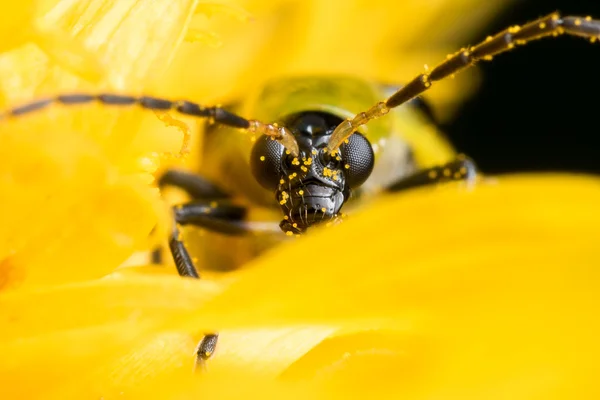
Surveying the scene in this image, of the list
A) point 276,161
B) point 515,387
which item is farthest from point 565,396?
point 276,161

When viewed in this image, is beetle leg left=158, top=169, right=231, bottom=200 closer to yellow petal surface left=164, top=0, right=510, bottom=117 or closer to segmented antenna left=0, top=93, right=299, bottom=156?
yellow petal surface left=164, top=0, right=510, bottom=117

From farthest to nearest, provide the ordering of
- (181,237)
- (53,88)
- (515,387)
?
1. (181,237)
2. (53,88)
3. (515,387)

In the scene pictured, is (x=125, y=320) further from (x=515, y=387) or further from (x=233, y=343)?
(x=515, y=387)

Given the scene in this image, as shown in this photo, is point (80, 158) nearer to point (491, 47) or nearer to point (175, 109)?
point (175, 109)

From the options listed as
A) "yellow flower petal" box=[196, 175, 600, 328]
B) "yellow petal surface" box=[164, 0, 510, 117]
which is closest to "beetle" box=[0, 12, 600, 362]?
"yellow petal surface" box=[164, 0, 510, 117]

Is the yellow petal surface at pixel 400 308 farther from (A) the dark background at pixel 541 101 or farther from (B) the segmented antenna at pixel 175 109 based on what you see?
(A) the dark background at pixel 541 101

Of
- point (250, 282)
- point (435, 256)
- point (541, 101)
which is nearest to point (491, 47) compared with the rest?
point (435, 256)

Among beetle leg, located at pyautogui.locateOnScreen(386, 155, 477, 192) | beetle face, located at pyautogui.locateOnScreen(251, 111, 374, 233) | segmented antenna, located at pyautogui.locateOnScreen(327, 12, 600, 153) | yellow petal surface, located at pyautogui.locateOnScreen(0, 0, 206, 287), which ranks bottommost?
yellow petal surface, located at pyautogui.locateOnScreen(0, 0, 206, 287)
